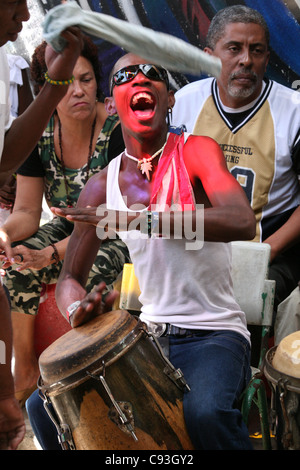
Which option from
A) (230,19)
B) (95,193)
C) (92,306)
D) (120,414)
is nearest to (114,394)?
(120,414)

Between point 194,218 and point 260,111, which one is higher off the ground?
point 260,111

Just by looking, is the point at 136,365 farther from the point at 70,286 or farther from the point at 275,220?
the point at 275,220

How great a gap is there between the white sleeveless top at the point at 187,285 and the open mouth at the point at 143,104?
0.56 metres

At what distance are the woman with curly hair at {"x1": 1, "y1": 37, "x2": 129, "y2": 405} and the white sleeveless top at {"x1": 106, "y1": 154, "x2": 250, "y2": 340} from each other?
128 centimetres

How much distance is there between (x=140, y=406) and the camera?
2.38 meters

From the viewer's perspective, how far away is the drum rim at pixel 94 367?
7.70 ft

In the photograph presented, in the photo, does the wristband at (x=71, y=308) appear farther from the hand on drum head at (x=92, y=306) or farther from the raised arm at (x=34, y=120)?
the raised arm at (x=34, y=120)

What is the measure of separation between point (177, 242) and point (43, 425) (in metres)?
0.95

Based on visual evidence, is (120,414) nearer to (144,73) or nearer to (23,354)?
(144,73)

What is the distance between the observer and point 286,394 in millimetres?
2564

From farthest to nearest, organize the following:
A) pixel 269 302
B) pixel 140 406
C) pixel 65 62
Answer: pixel 269 302 → pixel 65 62 → pixel 140 406

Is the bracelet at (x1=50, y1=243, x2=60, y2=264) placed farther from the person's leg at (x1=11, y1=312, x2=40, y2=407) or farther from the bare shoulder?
the bare shoulder

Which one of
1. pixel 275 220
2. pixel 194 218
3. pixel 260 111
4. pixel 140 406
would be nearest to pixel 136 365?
pixel 140 406

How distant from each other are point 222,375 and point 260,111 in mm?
2213
